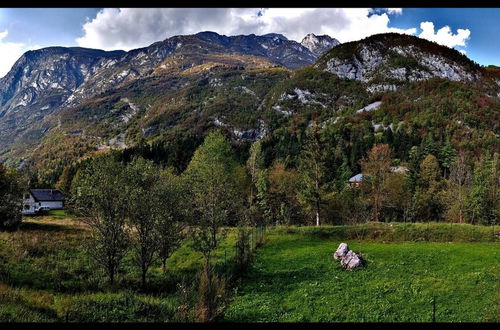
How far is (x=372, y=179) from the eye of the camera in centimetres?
7331

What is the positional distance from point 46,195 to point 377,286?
114323 mm

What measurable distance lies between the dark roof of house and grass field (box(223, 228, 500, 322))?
3840 inches

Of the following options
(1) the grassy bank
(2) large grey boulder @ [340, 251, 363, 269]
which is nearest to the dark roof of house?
(1) the grassy bank

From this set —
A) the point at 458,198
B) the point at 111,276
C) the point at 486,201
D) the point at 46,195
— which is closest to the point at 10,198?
the point at 111,276

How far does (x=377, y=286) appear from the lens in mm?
21938

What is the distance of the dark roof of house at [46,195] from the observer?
10694 centimetres

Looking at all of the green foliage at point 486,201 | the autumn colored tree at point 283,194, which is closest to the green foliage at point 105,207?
the autumn colored tree at point 283,194

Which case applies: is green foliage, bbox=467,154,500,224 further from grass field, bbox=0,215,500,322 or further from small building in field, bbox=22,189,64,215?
small building in field, bbox=22,189,64,215

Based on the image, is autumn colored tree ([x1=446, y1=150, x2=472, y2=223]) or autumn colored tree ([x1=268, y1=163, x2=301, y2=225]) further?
autumn colored tree ([x1=268, y1=163, x2=301, y2=225])

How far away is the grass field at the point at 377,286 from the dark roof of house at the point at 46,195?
9754cm

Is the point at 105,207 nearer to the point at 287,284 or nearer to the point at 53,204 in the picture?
the point at 287,284

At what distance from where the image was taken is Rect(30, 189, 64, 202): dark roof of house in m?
Answer: 107

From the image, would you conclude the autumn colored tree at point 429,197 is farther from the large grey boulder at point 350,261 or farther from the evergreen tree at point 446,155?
the large grey boulder at point 350,261
